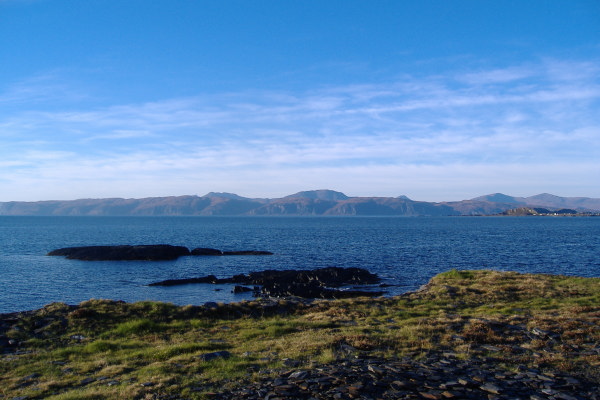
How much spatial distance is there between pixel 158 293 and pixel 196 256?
46.7m

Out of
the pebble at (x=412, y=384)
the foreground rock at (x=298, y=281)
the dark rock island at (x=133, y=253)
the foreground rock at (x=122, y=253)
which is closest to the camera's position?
the pebble at (x=412, y=384)

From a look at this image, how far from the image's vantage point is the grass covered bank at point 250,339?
14.3 m

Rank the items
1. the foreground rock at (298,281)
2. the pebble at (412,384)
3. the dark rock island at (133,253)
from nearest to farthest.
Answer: the pebble at (412,384), the foreground rock at (298,281), the dark rock island at (133,253)

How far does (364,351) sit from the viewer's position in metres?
16.7

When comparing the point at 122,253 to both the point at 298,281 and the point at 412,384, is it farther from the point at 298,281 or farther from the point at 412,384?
the point at 412,384

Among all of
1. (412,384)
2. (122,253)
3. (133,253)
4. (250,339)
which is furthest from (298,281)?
(122,253)

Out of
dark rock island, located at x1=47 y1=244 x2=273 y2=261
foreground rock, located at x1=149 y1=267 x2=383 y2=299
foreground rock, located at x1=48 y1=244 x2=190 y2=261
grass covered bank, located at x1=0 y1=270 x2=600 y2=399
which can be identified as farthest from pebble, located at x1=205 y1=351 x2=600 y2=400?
foreground rock, located at x1=48 y1=244 x2=190 y2=261

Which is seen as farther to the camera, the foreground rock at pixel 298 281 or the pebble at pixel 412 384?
the foreground rock at pixel 298 281

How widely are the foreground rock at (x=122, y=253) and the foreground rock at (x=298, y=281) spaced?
1386 inches

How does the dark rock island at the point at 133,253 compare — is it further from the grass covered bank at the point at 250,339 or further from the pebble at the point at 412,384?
the pebble at the point at 412,384

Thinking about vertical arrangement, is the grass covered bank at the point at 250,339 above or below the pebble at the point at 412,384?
below

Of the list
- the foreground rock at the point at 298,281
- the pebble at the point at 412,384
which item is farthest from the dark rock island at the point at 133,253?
the pebble at the point at 412,384

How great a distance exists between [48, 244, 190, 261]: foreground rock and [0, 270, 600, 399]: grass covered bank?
6730 centimetres

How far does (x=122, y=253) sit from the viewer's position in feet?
310
